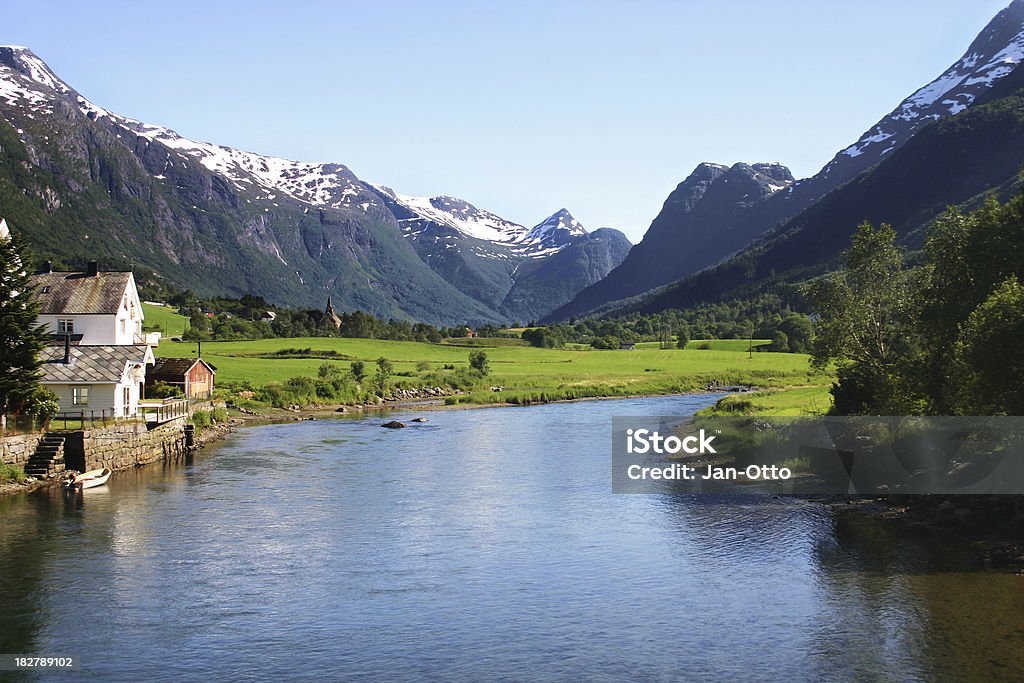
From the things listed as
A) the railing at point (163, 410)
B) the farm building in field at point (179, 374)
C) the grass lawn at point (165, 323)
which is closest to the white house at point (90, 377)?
the railing at point (163, 410)

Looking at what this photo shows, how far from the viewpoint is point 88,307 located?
73938mm

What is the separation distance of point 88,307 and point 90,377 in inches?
487

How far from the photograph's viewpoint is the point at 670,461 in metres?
64.3

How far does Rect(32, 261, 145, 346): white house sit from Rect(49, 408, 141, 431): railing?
1087 centimetres

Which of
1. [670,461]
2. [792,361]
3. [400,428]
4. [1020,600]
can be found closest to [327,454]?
[400,428]

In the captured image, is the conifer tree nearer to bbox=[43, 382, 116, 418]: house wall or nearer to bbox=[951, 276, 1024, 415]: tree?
bbox=[43, 382, 116, 418]: house wall

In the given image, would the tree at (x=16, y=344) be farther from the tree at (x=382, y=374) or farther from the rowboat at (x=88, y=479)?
the tree at (x=382, y=374)

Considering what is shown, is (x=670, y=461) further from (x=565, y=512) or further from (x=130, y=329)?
(x=130, y=329)

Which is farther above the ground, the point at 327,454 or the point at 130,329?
the point at 130,329

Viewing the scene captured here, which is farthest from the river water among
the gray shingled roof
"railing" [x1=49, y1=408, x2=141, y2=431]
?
the gray shingled roof

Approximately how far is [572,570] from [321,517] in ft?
48.9

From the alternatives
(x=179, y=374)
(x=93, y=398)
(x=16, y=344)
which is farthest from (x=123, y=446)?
(x=179, y=374)

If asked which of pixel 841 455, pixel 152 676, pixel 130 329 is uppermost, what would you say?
pixel 130 329

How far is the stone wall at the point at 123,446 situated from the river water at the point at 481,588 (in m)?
2.58
